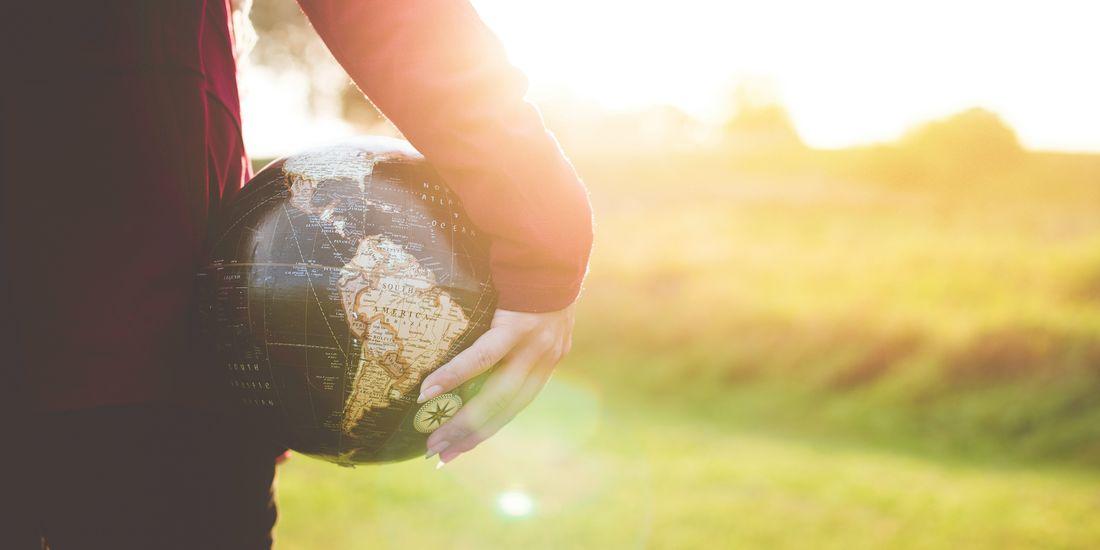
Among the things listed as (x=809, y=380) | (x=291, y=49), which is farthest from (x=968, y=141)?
(x=291, y=49)

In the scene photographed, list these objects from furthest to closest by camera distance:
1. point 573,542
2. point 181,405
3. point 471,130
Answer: point 573,542 < point 181,405 < point 471,130

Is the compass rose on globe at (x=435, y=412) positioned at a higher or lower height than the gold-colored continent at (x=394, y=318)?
lower

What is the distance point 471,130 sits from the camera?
1.62 meters

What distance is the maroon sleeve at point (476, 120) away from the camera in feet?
5.27

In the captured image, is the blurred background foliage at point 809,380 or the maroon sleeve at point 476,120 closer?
the maroon sleeve at point 476,120

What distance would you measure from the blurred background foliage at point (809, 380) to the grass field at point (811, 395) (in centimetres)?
3

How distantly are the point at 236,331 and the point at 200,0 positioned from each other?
716 mm

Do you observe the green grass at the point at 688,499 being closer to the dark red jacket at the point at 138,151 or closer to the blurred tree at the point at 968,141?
the dark red jacket at the point at 138,151

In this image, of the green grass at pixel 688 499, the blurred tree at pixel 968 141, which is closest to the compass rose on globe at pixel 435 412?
the green grass at pixel 688 499

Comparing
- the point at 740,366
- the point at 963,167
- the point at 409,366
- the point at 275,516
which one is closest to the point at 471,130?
the point at 409,366

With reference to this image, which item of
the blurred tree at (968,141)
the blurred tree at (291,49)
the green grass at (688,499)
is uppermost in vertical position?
the blurred tree at (968,141)

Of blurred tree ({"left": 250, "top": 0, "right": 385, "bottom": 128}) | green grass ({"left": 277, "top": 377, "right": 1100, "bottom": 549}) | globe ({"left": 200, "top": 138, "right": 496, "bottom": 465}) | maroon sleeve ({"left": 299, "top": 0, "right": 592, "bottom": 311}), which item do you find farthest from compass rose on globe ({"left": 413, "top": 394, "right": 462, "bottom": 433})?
blurred tree ({"left": 250, "top": 0, "right": 385, "bottom": 128})

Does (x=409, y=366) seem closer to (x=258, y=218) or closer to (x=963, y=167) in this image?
(x=258, y=218)

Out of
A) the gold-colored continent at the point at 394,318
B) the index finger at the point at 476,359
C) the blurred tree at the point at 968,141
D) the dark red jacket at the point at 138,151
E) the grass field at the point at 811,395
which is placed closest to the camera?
the dark red jacket at the point at 138,151
